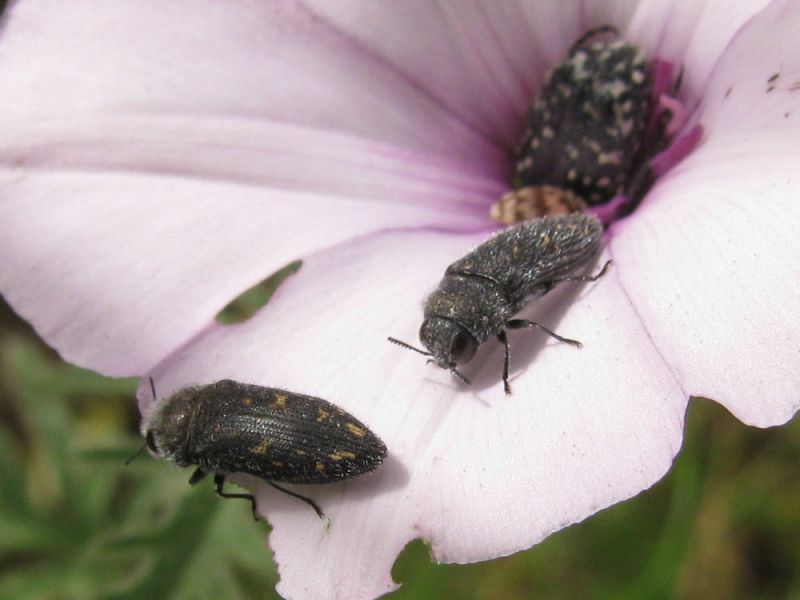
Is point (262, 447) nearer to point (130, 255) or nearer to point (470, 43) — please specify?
point (130, 255)

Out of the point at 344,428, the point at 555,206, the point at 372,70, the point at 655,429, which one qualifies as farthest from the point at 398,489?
the point at 372,70

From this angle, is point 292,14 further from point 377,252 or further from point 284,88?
point 377,252

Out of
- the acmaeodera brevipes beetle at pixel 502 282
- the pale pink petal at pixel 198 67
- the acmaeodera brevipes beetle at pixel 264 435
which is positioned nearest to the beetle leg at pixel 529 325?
the acmaeodera brevipes beetle at pixel 502 282

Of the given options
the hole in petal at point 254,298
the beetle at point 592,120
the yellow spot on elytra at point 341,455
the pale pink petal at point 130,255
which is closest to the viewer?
the yellow spot on elytra at point 341,455

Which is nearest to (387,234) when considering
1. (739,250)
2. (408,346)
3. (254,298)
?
(408,346)

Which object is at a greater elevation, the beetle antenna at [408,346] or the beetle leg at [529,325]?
the beetle leg at [529,325]

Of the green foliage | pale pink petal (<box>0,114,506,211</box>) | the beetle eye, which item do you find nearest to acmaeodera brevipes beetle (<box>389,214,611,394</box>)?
the beetle eye

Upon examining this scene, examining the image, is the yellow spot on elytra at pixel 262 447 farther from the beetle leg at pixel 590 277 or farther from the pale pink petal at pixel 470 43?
the pale pink petal at pixel 470 43
